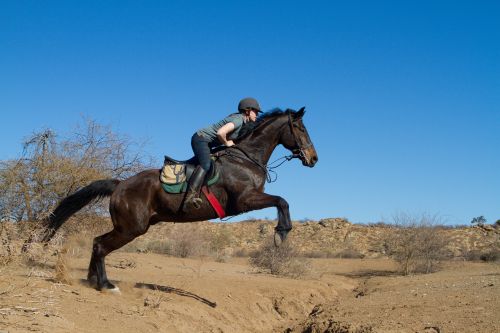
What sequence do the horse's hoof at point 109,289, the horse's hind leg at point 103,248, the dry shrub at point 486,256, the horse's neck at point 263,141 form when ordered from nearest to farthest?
the horse's hoof at point 109,289 < the horse's hind leg at point 103,248 < the horse's neck at point 263,141 < the dry shrub at point 486,256

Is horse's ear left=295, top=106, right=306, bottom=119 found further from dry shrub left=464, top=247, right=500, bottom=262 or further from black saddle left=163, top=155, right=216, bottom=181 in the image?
dry shrub left=464, top=247, right=500, bottom=262

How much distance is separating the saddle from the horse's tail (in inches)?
50.0

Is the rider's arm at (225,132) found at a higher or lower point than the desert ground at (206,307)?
higher

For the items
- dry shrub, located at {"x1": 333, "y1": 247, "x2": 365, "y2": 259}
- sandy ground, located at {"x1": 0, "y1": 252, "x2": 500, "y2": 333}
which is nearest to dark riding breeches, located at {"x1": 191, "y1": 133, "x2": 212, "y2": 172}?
sandy ground, located at {"x1": 0, "y1": 252, "x2": 500, "y2": 333}

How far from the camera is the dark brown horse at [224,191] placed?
9.70 meters

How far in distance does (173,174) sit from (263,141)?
1.79 m

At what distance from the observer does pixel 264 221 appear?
60125mm

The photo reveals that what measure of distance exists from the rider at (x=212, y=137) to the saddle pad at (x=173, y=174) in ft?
0.77

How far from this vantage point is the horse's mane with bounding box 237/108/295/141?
10482 millimetres

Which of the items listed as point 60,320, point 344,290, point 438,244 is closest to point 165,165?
point 60,320

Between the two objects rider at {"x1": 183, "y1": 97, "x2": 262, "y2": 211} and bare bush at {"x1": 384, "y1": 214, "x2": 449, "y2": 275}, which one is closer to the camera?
rider at {"x1": 183, "y1": 97, "x2": 262, "y2": 211}

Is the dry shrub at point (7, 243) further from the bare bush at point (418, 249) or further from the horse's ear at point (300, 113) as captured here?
the bare bush at point (418, 249)

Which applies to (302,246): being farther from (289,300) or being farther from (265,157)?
(265,157)

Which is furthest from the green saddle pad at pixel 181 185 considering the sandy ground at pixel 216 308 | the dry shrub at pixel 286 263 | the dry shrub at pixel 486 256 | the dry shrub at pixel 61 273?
the dry shrub at pixel 486 256
